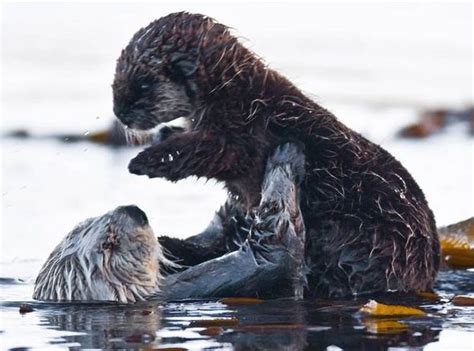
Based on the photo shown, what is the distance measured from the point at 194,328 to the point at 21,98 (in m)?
9.37

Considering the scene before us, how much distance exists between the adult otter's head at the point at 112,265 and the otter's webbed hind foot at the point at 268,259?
16 centimetres

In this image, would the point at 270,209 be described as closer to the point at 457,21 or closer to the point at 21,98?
the point at 21,98

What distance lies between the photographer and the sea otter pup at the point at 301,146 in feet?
23.0

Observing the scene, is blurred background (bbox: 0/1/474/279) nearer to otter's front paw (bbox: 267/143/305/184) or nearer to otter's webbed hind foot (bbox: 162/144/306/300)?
otter's front paw (bbox: 267/143/305/184)

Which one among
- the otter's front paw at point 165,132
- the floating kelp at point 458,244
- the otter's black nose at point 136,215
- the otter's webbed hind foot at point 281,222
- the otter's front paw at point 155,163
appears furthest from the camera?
the floating kelp at point 458,244

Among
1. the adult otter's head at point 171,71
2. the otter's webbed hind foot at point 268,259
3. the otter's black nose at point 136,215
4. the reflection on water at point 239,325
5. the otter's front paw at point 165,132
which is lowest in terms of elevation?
the reflection on water at point 239,325

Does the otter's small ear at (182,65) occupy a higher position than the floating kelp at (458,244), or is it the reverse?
the otter's small ear at (182,65)

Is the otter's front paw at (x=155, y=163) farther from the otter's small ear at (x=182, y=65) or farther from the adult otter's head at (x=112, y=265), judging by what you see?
the otter's small ear at (x=182, y=65)

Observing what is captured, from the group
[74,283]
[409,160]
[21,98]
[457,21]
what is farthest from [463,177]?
[457,21]

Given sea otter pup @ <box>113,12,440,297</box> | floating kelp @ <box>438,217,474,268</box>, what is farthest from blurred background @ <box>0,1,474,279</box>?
floating kelp @ <box>438,217,474,268</box>

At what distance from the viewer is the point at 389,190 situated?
7102mm

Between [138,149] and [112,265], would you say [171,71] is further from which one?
[138,149]

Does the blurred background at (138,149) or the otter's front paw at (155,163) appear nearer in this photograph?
the otter's front paw at (155,163)

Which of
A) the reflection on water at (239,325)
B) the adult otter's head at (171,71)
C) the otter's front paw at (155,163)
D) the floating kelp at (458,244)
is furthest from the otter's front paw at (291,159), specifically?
the floating kelp at (458,244)
